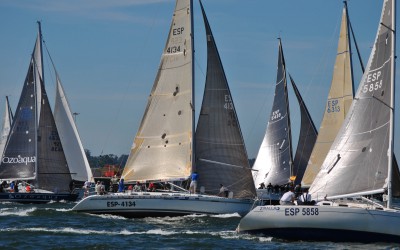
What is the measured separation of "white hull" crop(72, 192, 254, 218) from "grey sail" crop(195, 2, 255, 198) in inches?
53.7

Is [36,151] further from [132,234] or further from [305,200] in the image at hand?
[305,200]

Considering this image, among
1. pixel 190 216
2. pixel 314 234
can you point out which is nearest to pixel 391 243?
pixel 314 234

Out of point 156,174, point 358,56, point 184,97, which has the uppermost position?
point 358,56

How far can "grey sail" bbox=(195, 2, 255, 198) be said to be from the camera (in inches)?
1751

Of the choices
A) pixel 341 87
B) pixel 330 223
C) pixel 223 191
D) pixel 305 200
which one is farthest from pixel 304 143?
pixel 330 223

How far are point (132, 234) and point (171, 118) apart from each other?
11982 millimetres

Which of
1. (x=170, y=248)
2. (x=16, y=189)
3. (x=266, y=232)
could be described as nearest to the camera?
(x=170, y=248)

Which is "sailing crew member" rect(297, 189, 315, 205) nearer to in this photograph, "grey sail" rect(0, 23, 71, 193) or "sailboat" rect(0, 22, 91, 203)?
"sailboat" rect(0, 22, 91, 203)

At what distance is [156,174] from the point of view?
45625 mm

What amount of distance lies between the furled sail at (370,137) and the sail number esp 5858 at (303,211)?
153 centimetres

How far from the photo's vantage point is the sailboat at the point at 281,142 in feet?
199

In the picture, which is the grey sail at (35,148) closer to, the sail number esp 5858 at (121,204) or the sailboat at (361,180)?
the sail number esp 5858 at (121,204)

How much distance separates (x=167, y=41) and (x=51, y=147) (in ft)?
66.3

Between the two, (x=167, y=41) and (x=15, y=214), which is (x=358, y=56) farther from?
(x=15, y=214)
